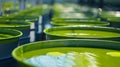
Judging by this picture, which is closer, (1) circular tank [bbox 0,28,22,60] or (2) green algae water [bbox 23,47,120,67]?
(2) green algae water [bbox 23,47,120,67]

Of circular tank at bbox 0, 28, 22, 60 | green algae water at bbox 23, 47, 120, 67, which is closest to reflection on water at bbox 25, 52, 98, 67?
green algae water at bbox 23, 47, 120, 67

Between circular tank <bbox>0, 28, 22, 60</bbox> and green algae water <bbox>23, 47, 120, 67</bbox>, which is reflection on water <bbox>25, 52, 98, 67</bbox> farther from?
circular tank <bbox>0, 28, 22, 60</bbox>

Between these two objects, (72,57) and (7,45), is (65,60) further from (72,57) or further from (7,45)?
(7,45)

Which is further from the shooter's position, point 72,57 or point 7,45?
point 7,45

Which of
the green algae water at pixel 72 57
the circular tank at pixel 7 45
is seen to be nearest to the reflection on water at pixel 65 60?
the green algae water at pixel 72 57

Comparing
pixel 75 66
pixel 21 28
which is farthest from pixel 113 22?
pixel 75 66

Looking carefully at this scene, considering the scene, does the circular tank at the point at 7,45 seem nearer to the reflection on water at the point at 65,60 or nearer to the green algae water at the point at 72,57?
the green algae water at the point at 72,57

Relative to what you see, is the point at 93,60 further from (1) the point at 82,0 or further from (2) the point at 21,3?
(1) the point at 82,0

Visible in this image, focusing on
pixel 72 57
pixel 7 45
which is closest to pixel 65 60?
pixel 72 57
